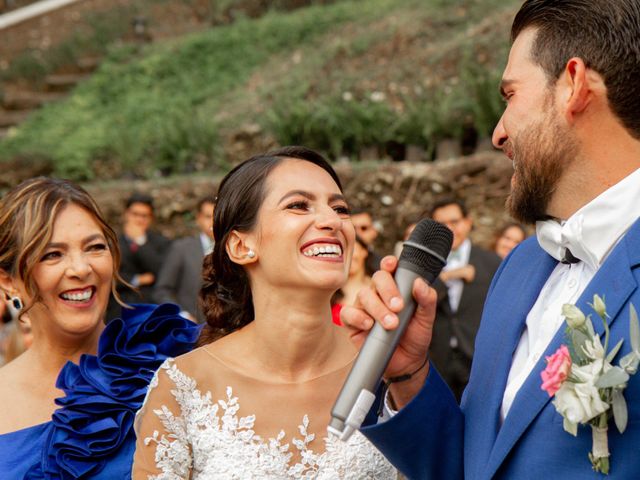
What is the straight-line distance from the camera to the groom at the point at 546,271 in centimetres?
233

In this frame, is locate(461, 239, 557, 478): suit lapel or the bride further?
the bride

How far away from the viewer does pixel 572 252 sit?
8.36 feet

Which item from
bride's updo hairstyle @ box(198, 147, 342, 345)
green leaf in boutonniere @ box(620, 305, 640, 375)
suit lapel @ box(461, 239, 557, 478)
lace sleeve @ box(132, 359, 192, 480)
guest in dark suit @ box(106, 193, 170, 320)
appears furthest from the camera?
guest in dark suit @ box(106, 193, 170, 320)

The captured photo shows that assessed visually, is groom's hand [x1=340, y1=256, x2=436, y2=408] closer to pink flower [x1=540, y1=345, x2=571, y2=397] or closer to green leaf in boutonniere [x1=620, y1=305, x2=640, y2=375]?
pink flower [x1=540, y1=345, x2=571, y2=397]

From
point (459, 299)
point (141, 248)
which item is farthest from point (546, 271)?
point (141, 248)

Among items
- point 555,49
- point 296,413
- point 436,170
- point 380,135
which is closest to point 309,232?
point 296,413

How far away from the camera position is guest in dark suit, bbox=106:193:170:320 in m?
9.46

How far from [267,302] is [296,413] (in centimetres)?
42

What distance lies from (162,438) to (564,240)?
5.10ft

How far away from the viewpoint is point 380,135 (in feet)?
41.3

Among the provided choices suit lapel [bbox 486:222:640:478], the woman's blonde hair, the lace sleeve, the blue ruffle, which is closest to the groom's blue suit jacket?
suit lapel [bbox 486:222:640:478]

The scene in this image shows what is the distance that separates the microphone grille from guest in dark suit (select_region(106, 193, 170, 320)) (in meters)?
6.93

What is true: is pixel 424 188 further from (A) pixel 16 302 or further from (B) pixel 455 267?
(A) pixel 16 302

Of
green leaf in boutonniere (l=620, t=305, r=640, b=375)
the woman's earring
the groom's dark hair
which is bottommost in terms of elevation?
the woman's earring
